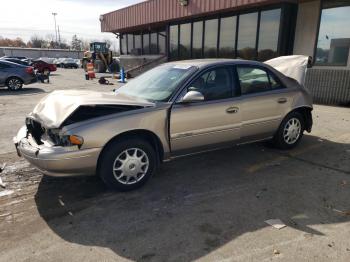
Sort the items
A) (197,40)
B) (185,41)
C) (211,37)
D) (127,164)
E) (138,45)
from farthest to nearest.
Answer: (138,45), (185,41), (197,40), (211,37), (127,164)

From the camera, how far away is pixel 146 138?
3951mm

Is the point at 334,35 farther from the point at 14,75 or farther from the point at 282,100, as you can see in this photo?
the point at 14,75

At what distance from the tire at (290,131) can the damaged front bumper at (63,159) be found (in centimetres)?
314

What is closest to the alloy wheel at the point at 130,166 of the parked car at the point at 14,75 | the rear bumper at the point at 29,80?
the parked car at the point at 14,75

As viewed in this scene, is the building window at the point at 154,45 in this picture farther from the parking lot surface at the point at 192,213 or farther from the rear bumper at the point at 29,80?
the parking lot surface at the point at 192,213

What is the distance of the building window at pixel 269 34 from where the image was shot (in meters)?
11.9

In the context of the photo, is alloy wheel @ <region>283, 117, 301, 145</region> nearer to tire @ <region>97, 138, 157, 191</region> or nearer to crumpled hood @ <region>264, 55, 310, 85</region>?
crumpled hood @ <region>264, 55, 310, 85</region>

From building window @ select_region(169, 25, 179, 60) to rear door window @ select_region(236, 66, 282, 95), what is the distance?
1407 centimetres

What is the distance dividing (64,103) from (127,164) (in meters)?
1.08

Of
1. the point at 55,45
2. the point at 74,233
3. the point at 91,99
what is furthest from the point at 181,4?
the point at 55,45

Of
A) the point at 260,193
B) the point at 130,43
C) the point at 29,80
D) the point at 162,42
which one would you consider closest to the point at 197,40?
the point at 162,42

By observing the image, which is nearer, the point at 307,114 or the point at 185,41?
the point at 307,114

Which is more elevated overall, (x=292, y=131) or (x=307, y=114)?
Answer: (x=307, y=114)

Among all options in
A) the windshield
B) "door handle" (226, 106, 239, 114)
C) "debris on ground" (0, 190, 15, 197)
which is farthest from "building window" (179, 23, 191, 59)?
"debris on ground" (0, 190, 15, 197)
